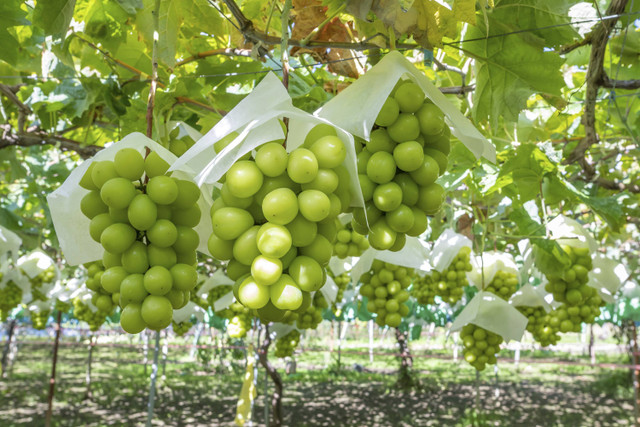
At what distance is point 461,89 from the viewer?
1498 mm

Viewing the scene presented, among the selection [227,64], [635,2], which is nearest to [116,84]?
[227,64]

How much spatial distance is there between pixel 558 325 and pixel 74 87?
8.14ft

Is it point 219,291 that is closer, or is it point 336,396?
point 219,291

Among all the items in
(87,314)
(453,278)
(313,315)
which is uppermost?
(453,278)

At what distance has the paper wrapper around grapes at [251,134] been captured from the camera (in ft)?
1.98

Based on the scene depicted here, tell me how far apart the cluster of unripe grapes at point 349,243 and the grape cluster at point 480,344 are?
0.65 metres

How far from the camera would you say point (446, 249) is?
9.59 feet

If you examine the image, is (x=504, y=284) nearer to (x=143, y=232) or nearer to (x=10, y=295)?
(x=143, y=232)

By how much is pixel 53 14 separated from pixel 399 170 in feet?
2.36

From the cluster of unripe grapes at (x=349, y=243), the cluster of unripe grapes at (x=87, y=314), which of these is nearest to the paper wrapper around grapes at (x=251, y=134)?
the cluster of unripe grapes at (x=349, y=243)

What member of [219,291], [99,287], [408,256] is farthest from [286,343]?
[99,287]

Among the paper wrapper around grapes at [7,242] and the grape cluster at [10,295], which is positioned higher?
the paper wrapper around grapes at [7,242]

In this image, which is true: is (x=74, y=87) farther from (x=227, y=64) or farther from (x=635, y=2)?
(x=635, y=2)

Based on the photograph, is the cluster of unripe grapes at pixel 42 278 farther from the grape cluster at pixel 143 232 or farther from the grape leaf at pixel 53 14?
the grape cluster at pixel 143 232
